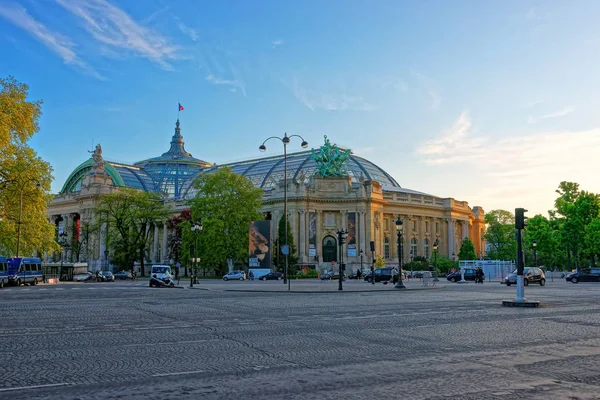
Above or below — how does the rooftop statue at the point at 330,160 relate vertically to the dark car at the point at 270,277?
above

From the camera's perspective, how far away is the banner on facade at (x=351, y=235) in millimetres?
92625

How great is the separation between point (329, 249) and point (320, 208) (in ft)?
26.0

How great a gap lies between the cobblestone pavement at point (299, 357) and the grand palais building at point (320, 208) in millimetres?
76088

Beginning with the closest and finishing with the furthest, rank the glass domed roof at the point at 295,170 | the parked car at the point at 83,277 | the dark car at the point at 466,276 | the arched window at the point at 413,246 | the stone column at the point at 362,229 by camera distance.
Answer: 1. the dark car at the point at 466,276
2. the parked car at the point at 83,277
3. the stone column at the point at 362,229
4. the arched window at the point at 413,246
5. the glass domed roof at the point at 295,170

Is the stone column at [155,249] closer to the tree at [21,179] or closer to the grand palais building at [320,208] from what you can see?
the grand palais building at [320,208]

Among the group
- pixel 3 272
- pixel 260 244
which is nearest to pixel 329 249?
pixel 260 244

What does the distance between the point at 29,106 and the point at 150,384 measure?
1824 inches

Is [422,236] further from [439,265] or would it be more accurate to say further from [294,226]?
[294,226]

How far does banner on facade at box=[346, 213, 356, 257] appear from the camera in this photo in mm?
92625

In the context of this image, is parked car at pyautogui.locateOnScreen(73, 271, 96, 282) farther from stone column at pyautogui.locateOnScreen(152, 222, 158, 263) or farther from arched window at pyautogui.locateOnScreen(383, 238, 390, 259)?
arched window at pyautogui.locateOnScreen(383, 238, 390, 259)

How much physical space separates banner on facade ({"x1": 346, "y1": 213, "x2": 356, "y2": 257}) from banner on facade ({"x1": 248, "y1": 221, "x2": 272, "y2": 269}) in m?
33.5

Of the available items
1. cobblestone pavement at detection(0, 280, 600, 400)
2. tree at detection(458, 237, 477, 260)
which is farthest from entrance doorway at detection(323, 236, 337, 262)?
cobblestone pavement at detection(0, 280, 600, 400)

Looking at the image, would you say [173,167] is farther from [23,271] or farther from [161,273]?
[161,273]

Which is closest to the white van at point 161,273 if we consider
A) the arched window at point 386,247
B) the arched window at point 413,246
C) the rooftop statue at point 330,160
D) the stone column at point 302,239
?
the stone column at point 302,239
